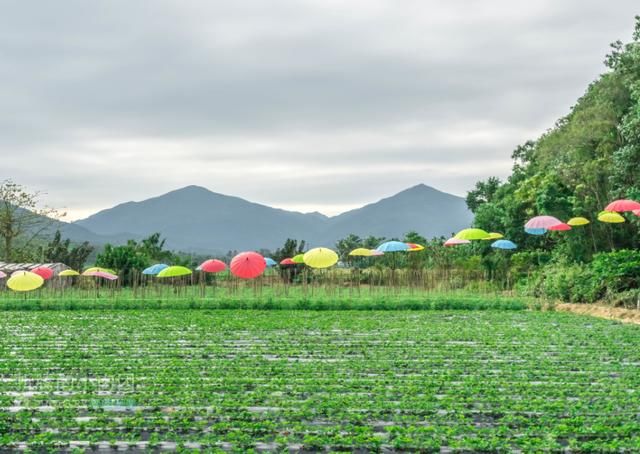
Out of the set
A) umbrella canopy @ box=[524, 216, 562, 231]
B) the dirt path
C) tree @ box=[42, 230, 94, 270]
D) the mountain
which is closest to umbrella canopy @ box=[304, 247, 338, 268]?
umbrella canopy @ box=[524, 216, 562, 231]

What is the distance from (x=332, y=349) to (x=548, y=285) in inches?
429

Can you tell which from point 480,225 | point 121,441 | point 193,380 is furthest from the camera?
point 480,225

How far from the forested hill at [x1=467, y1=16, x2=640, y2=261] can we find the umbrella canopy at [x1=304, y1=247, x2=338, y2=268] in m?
7.53

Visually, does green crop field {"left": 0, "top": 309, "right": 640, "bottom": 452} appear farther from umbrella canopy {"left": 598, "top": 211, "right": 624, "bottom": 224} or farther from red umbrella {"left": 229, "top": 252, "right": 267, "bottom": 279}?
red umbrella {"left": 229, "top": 252, "right": 267, "bottom": 279}

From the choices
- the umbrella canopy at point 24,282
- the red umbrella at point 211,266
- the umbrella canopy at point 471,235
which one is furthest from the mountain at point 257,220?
the umbrella canopy at point 24,282

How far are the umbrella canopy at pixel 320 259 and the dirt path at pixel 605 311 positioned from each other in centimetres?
645

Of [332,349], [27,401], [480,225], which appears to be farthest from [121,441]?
[480,225]

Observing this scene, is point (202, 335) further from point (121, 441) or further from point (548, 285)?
point (548, 285)

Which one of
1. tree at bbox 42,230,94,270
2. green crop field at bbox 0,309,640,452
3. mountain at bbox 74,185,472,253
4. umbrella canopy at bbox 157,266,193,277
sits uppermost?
mountain at bbox 74,185,472,253

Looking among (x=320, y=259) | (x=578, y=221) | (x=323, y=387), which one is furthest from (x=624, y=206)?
(x=323, y=387)

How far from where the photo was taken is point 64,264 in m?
30.3

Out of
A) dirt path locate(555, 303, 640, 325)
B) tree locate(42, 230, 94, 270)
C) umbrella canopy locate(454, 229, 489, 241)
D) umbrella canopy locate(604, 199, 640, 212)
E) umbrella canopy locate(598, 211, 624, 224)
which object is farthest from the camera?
tree locate(42, 230, 94, 270)

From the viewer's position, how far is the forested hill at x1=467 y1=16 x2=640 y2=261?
1975cm

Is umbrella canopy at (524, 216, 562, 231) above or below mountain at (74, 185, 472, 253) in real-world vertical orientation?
below
